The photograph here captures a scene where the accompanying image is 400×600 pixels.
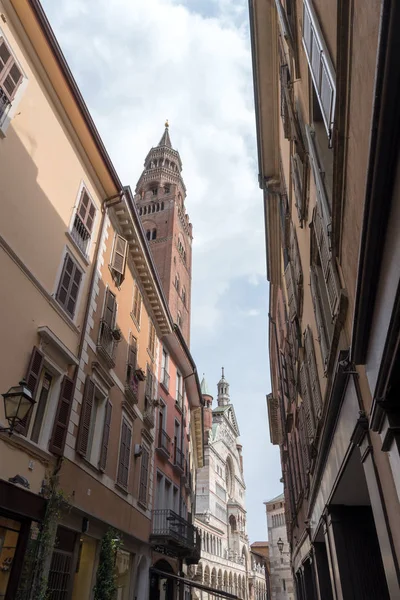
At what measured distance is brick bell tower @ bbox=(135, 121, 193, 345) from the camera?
50469 mm

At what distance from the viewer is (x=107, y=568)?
38.4 feet

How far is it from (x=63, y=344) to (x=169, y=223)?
48.3 metres

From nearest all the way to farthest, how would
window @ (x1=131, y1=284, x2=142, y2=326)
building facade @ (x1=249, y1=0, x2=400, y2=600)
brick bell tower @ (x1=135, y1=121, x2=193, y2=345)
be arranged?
building facade @ (x1=249, y1=0, x2=400, y2=600), window @ (x1=131, y1=284, x2=142, y2=326), brick bell tower @ (x1=135, y1=121, x2=193, y2=345)

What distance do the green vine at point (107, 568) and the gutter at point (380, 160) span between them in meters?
10.8

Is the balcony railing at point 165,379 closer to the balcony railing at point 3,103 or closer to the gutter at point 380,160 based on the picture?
the balcony railing at point 3,103

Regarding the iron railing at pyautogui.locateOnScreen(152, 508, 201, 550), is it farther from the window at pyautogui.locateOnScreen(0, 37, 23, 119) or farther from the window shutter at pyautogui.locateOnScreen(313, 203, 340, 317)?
the window at pyautogui.locateOnScreen(0, 37, 23, 119)

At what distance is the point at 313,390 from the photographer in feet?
30.0

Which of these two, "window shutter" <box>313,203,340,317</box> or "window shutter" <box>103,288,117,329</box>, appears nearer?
"window shutter" <box>313,203,340,317</box>

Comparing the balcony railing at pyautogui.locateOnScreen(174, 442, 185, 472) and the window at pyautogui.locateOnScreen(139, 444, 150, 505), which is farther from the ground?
the balcony railing at pyautogui.locateOnScreen(174, 442, 185, 472)

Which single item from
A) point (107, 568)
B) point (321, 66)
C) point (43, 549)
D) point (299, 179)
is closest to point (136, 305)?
point (107, 568)

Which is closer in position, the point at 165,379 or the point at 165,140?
the point at 165,379

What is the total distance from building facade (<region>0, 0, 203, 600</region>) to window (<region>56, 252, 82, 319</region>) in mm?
56

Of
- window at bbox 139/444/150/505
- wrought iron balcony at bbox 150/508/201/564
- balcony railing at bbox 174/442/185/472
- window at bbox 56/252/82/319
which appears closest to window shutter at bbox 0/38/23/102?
window at bbox 56/252/82/319

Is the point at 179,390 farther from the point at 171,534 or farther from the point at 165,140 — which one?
the point at 165,140
